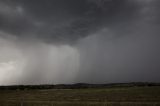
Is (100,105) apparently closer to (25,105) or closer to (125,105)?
(125,105)

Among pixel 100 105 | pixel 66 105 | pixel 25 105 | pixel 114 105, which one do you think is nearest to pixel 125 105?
pixel 114 105

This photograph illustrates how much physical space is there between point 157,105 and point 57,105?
18.9 m

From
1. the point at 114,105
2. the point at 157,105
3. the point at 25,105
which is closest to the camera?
the point at 157,105

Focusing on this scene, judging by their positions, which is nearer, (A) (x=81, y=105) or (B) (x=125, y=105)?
(B) (x=125, y=105)

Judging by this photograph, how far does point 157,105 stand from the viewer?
37.2 metres

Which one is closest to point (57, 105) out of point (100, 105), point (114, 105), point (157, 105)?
point (100, 105)

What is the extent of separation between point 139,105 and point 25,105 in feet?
75.1

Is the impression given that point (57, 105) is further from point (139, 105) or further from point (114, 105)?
point (139, 105)

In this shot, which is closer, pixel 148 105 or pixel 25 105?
pixel 148 105

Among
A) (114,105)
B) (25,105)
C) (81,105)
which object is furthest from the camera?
(25,105)

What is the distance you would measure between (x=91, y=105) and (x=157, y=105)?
38.8 ft

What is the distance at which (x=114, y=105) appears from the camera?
40.0 m

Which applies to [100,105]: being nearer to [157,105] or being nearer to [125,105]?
[125,105]

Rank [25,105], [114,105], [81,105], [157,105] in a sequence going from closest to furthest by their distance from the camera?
[157,105] < [114,105] < [81,105] < [25,105]
